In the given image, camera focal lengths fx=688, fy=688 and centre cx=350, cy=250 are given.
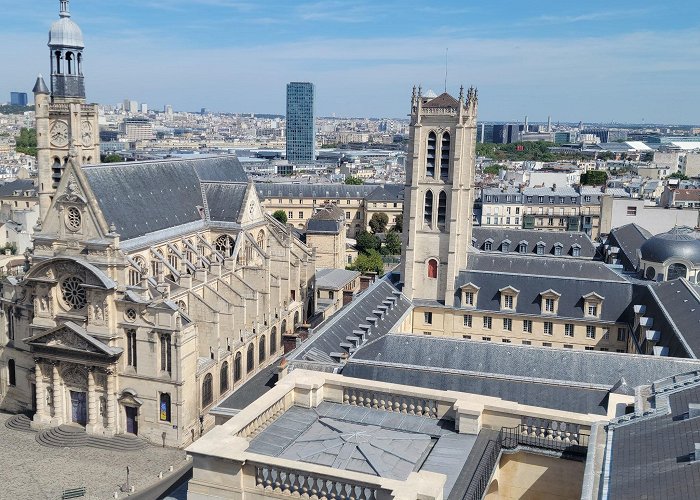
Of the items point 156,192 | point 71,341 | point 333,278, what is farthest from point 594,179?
point 71,341

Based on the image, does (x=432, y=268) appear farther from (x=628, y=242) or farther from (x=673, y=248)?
(x=628, y=242)

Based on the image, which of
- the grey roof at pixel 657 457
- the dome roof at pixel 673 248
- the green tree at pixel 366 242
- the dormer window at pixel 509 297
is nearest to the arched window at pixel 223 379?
the dormer window at pixel 509 297

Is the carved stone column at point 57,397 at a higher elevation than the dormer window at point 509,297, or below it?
below

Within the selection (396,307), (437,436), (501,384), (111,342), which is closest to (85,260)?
(111,342)

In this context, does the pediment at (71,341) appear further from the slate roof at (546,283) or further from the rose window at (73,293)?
the slate roof at (546,283)

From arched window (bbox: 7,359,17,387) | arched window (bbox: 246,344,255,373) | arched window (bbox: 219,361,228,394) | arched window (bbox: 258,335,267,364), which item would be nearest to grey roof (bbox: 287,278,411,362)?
arched window (bbox: 219,361,228,394)

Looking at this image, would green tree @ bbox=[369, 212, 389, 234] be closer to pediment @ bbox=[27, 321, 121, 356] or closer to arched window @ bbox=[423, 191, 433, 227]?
arched window @ bbox=[423, 191, 433, 227]

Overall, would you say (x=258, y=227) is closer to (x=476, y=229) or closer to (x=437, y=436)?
(x=476, y=229)
